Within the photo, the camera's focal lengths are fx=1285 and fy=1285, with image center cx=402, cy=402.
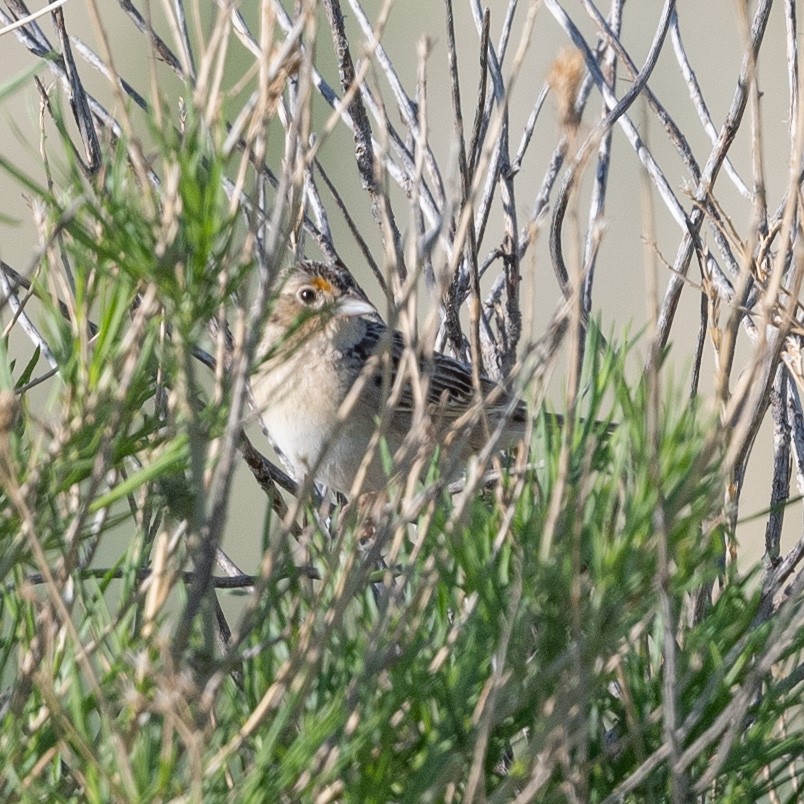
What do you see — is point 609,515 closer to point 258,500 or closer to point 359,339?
point 359,339

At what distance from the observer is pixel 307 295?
168 inches

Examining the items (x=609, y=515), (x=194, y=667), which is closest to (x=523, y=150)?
(x=609, y=515)

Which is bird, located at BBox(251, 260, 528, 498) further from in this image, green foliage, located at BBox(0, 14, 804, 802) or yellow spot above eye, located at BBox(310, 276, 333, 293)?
green foliage, located at BBox(0, 14, 804, 802)

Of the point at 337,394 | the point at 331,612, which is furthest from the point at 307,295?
the point at 331,612

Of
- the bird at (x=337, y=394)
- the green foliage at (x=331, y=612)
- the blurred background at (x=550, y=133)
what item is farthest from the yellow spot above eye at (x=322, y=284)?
the green foliage at (x=331, y=612)

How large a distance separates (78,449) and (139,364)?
105 mm

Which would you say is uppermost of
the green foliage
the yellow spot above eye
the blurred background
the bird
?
the blurred background

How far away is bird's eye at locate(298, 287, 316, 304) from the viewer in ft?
14.0

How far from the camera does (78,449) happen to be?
4.17ft

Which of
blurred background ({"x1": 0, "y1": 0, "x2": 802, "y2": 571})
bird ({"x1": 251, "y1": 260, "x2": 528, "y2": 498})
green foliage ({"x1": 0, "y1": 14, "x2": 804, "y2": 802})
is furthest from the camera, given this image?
blurred background ({"x1": 0, "y1": 0, "x2": 802, "y2": 571})

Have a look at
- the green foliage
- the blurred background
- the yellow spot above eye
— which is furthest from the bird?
the green foliage

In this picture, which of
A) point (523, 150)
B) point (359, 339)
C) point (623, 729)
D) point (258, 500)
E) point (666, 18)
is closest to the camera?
point (623, 729)

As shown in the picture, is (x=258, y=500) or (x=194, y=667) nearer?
(x=194, y=667)

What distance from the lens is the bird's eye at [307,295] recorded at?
426cm
